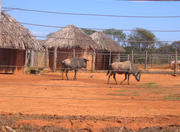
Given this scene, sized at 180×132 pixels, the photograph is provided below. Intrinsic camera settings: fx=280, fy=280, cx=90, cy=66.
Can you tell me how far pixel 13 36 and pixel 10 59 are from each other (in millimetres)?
1727

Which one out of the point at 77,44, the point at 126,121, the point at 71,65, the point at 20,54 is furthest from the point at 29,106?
the point at 77,44

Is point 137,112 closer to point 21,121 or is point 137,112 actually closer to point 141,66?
point 21,121

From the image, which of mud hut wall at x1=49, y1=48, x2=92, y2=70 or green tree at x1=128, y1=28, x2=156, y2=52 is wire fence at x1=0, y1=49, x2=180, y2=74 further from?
green tree at x1=128, y1=28, x2=156, y2=52

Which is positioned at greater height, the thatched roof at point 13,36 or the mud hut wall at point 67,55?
the thatched roof at point 13,36

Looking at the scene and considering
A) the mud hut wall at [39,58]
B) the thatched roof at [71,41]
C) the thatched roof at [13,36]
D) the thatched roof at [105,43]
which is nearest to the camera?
the thatched roof at [13,36]

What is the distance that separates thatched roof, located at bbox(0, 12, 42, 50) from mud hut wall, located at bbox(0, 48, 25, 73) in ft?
3.26

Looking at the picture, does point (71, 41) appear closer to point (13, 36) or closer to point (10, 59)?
point (10, 59)

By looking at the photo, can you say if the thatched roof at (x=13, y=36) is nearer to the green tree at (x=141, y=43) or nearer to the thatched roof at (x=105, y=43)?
the thatched roof at (x=105, y=43)

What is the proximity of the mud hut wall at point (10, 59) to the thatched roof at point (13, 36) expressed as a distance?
99 cm

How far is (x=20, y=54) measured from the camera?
19953mm

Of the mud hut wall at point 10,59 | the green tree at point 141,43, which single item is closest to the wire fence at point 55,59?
the mud hut wall at point 10,59

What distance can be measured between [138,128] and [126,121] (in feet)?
1.35

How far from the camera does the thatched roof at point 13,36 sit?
1806 cm

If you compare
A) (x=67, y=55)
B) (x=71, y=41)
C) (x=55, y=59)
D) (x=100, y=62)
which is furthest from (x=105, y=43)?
(x=55, y=59)
